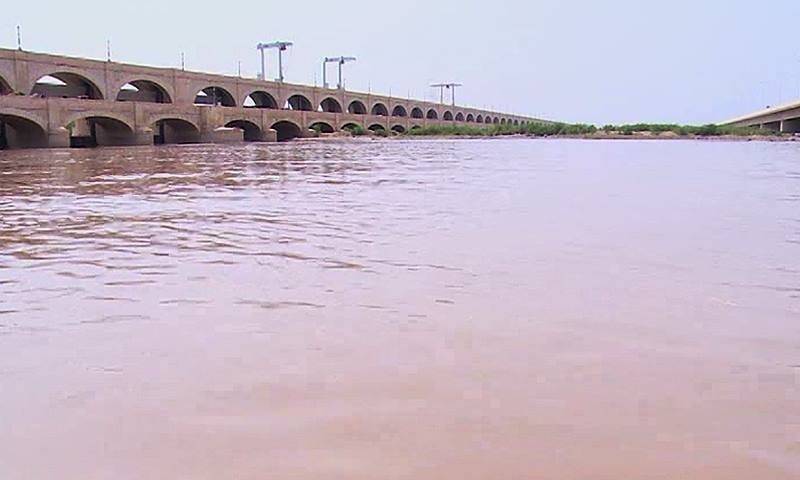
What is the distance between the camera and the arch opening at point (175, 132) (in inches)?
2237

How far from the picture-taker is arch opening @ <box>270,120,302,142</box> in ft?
237

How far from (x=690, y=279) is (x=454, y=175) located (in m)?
13.9

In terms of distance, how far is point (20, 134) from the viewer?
44.8 meters

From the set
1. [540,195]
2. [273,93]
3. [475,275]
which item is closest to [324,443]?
[475,275]

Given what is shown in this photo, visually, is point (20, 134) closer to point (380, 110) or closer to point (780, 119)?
point (380, 110)

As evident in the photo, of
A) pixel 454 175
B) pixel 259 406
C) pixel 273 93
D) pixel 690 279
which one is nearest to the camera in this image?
pixel 259 406

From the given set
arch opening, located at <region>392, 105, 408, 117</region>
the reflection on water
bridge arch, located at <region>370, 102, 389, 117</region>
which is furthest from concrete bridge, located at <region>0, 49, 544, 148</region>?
the reflection on water

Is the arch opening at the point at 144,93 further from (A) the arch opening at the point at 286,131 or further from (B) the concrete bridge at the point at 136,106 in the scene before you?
(A) the arch opening at the point at 286,131

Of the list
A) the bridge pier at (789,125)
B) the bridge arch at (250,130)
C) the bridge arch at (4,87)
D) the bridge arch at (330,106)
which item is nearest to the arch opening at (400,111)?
the bridge arch at (330,106)

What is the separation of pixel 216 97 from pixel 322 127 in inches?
460

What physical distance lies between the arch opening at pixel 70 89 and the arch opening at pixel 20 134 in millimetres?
8554

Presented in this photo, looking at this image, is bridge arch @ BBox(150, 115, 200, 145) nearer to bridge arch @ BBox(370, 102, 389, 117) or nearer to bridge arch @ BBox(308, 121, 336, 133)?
bridge arch @ BBox(308, 121, 336, 133)

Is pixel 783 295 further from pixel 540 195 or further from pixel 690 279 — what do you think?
pixel 540 195

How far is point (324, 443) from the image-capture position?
3.12 metres
